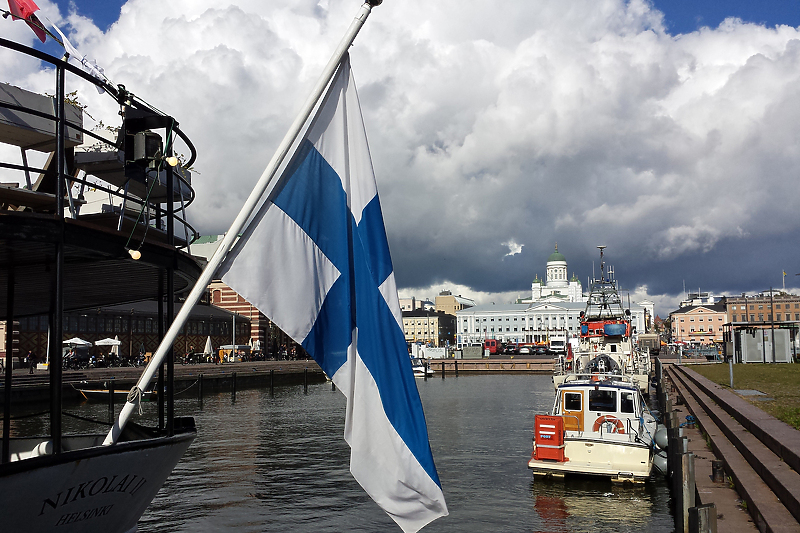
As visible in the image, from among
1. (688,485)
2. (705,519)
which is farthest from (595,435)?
(705,519)

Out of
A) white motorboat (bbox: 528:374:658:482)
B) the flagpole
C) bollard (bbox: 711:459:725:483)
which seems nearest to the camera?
the flagpole

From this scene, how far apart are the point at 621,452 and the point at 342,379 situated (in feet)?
57.2

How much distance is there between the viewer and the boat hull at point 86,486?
657 cm

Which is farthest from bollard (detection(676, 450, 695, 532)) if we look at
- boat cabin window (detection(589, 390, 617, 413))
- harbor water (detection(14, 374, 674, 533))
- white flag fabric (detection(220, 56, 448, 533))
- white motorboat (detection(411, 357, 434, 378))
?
white motorboat (detection(411, 357, 434, 378))

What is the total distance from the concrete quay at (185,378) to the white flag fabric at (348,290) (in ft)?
131

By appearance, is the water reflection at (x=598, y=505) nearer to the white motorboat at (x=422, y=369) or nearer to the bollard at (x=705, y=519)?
the bollard at (x=705, y=519)

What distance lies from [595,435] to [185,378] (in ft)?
150

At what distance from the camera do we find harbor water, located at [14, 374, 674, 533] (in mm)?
18047

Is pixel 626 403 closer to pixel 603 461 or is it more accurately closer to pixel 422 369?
pixel 603 461

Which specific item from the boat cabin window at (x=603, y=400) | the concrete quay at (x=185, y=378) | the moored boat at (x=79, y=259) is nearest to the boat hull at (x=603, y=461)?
the boat cabin window at (x=603, y=400)

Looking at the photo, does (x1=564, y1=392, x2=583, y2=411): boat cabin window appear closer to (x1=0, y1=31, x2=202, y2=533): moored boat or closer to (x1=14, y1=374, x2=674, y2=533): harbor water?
(x1=14, y1=374, x2=674, y2=533): harbor water

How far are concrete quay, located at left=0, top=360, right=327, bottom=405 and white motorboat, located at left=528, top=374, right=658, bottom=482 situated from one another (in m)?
28.5

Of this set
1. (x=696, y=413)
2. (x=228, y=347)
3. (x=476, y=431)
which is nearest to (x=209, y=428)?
(x=476, y=431)

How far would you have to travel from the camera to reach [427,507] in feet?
20.8
